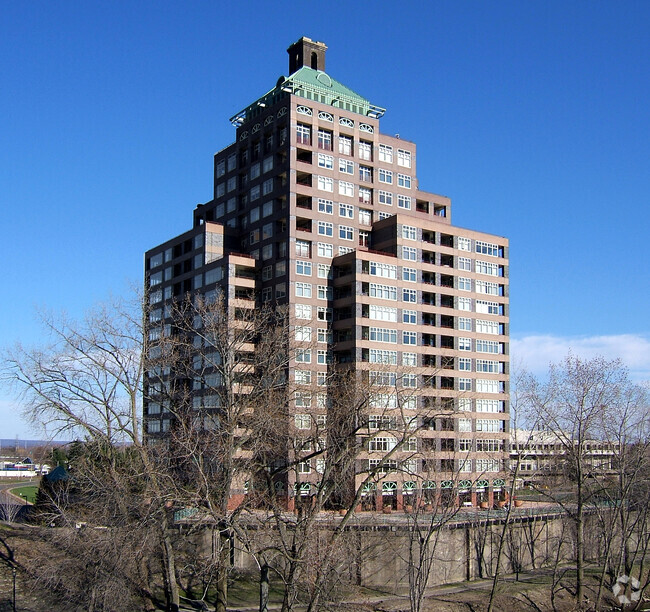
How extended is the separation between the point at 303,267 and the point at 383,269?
9.87 meters

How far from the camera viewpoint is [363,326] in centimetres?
9000

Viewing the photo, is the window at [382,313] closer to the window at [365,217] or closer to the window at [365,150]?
the window at [365,217]

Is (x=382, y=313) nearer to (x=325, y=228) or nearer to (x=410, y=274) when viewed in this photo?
(x=410, y=274)

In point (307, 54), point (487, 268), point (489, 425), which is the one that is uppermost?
point (307, 54)

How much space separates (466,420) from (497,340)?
1262 cm

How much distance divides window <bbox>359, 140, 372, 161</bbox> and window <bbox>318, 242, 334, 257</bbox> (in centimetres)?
1353

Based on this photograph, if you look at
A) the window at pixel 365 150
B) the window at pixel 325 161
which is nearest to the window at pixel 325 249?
the window at pixel 325 161

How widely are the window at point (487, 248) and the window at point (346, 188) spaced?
64.2ft

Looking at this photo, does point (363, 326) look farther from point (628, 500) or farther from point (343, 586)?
point (343, 586)

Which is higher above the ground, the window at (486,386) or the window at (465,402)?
the window at (486,386)

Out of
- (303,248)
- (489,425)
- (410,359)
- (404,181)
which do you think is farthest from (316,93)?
(489,425)

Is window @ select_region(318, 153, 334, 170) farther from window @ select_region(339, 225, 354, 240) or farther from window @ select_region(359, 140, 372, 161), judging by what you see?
window @ select_region(339, 225, 354, 240)

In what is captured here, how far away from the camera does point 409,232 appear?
3816 inches

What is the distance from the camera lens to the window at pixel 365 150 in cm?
9956
